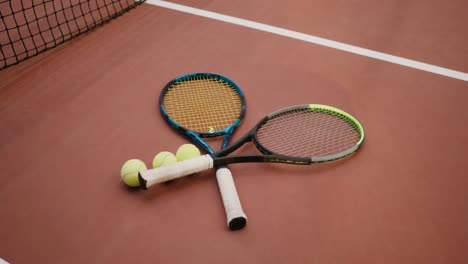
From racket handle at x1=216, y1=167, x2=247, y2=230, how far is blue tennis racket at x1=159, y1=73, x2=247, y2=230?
0.15m

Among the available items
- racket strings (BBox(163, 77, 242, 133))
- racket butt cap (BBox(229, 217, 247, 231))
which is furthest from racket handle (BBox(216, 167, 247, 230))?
racket strings (BBox(163, 77, 242, 133))

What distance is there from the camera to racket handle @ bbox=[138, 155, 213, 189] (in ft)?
5.58

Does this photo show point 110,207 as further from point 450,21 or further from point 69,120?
point 450,21

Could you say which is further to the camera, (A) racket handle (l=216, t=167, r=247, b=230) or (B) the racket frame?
(B) the racket frame

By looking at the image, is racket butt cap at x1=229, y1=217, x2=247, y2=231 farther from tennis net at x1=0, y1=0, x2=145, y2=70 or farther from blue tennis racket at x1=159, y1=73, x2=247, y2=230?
tennis net at x1=0, y1=0, x2=145, y2=70

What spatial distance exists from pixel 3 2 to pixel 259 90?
6.89 ft

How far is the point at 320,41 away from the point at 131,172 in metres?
1.76

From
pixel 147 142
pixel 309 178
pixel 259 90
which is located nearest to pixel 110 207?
pixel 147 142

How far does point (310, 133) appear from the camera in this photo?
216 centimetres

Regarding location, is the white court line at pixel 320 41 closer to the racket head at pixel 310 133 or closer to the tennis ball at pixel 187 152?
the racket head at pixel 310 133

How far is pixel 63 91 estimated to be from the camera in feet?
7.66

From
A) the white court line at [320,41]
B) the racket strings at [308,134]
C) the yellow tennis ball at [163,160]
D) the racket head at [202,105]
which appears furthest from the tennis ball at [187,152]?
the white court line at [320,41]

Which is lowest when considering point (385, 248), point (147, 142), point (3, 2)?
point (385, 248)

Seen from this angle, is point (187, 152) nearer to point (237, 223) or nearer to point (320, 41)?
Result: point (237, 223)
